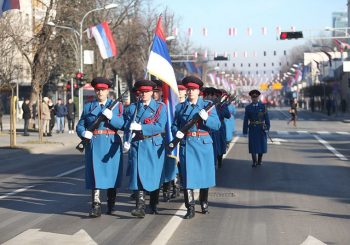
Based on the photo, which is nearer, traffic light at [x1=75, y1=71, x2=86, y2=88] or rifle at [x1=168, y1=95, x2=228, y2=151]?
rifle at [x1=168, y1=95, x2=228, y2=151]

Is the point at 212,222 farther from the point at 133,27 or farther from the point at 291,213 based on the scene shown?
the point at 133,27

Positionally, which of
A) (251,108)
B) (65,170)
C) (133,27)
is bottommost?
(65,170)

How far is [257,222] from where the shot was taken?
385 inches

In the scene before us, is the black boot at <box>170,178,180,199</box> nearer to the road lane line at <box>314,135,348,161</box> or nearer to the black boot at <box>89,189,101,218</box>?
the black boot at <box>89,189,101,218</box>

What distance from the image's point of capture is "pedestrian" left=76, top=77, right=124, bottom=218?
33.3 feet

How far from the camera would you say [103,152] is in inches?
403

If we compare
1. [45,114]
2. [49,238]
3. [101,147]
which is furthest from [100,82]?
[45,114]

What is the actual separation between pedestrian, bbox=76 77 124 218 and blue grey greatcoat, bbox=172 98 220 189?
0.81 m

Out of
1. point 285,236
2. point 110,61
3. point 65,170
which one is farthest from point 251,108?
point 110,61

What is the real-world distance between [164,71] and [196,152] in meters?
1.48

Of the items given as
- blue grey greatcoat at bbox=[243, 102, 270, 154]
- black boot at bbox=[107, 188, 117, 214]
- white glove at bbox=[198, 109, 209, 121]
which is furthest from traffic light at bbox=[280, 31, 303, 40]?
white glove at bbox=[198, 109, 209, 121]

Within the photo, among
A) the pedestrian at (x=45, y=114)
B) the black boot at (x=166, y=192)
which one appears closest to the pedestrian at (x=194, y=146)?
the black boot at (x=166, y=192)

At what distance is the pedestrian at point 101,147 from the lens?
33.3 ft

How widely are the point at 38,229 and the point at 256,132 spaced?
934cm
